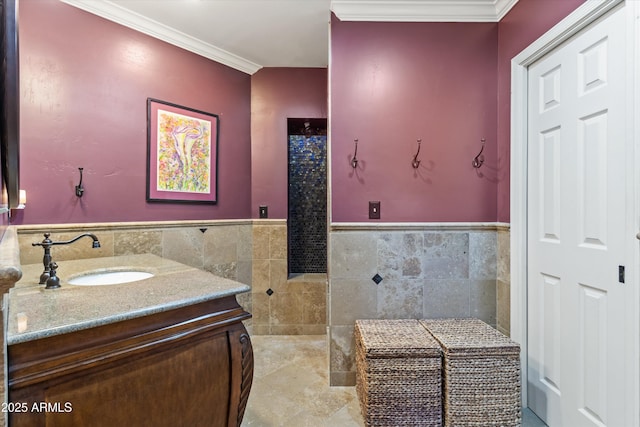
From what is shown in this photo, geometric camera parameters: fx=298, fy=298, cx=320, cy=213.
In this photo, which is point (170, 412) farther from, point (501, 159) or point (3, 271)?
point (501, 159)

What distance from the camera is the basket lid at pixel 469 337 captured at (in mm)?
1551

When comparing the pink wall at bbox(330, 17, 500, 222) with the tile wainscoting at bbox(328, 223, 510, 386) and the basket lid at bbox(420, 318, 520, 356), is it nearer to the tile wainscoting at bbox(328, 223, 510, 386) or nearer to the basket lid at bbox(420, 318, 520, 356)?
the tile wainscoting at bbox(328, 223, 510, 386)

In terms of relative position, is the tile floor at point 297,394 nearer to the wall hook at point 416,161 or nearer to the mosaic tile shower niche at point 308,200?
the mosaic tile shower niche at point 308,200

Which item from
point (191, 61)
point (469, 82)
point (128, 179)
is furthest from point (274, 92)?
point (469, 82)

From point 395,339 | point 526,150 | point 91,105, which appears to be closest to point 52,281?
point 91,105

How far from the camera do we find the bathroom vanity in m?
0.75

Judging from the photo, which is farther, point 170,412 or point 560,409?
point 560,409

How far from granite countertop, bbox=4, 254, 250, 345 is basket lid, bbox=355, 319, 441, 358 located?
86 cm

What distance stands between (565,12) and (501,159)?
807mm

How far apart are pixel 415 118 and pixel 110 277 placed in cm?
206

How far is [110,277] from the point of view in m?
1.59

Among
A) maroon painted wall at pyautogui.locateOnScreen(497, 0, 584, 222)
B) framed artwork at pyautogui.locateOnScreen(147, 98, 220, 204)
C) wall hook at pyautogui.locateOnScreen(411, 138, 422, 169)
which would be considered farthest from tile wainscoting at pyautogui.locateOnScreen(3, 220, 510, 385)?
framed artwork at pyautogui.locateOnScreen(147, 98, 220, 204)

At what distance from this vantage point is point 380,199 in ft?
6.64

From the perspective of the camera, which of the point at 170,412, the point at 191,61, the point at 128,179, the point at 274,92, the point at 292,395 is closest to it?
the point at 170,412
